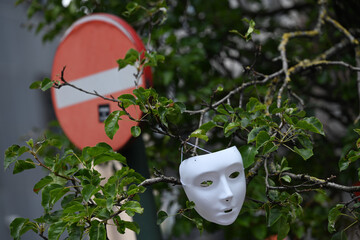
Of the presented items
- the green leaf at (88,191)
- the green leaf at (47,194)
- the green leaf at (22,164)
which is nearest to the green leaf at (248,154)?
the green leaf at (88,191)

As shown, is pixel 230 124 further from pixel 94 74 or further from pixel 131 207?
pixel 94 74

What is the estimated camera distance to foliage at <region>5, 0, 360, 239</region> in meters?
1.78

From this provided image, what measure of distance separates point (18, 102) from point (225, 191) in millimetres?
7384

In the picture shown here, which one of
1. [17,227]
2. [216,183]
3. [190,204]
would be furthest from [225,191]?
[17,227]

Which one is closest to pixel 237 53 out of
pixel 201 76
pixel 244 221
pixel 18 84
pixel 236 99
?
pixel 201 76

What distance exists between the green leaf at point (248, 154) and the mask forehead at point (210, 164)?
0.21 feet

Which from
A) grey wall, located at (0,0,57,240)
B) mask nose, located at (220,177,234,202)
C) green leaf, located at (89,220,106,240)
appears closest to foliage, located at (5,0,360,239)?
green leaf, located at (89,220,106,240)

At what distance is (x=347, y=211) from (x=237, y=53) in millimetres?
2420

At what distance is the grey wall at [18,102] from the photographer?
8.09 meters

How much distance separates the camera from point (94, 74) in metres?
2.45

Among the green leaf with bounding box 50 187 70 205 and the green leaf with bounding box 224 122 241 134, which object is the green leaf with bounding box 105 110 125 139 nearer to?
the green leaf with bounding box 50 187 70 205

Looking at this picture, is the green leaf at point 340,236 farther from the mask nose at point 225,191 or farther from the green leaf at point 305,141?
the mask nose at point 225,191

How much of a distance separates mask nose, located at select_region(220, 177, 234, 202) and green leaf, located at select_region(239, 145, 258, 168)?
0.42 feet

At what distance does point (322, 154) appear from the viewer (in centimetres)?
363
